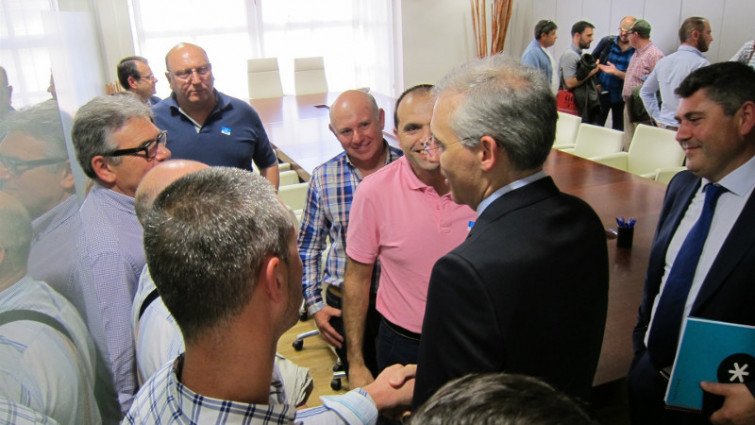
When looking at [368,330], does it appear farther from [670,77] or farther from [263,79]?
[263,79]

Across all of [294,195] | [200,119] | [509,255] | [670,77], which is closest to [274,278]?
[509,255]

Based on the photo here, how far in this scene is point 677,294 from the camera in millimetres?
1729

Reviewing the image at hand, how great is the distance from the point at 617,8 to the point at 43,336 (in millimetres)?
8436

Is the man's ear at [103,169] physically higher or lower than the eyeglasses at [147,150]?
lower

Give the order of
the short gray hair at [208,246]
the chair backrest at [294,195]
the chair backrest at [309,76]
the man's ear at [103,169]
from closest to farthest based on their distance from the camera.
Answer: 1. the short gray hair at [208,246]
2. the man's ear at [103,169]
3. the chair backrest at [294,195]
4. the chair backrest at [309,76]

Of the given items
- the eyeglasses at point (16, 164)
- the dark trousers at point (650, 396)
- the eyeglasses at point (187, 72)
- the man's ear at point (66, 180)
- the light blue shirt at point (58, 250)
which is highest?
the eyeglasses at point (187, 72)

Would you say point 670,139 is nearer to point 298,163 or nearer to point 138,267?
point 298,163

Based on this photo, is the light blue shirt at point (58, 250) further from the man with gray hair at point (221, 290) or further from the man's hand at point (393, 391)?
the man's hand at point (393, 391)

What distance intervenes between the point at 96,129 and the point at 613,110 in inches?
272

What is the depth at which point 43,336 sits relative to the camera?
1.07 m

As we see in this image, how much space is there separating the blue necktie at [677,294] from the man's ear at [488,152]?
0.98m

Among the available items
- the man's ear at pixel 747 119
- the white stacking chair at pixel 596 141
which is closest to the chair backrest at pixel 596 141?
the white stacking chair at pixel 596 141

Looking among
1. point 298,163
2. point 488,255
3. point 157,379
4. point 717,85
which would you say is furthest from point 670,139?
point 157,379

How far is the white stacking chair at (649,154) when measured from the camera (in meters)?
4.23
